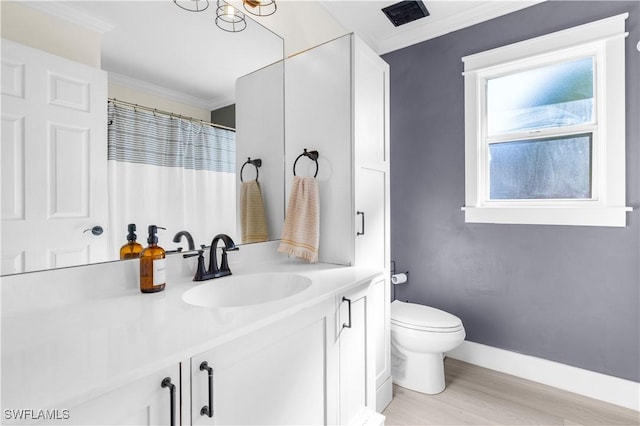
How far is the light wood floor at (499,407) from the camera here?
1.66 m

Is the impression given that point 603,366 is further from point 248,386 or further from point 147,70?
point 147,70

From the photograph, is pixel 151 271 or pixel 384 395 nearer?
pixel 151 271

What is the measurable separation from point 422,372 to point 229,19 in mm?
2180

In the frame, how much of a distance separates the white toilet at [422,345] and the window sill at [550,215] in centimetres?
74

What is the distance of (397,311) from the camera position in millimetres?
2061

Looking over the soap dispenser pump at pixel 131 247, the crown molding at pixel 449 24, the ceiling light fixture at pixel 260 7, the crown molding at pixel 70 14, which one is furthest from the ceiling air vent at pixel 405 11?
the soap dispenser pump at pixel 131 247

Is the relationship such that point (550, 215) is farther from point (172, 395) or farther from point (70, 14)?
point (70, 14)

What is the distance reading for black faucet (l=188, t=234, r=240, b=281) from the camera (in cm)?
124

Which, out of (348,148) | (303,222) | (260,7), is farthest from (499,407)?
(260,7)

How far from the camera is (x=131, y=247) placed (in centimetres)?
113

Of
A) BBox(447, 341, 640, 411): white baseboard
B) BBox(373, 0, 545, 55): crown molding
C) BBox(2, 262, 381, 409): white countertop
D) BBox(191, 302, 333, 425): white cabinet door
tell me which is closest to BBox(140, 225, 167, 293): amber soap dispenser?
BBox(2, 262, 381, 409): white countertop

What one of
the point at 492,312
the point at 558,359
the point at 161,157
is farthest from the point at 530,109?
the point at 161,157

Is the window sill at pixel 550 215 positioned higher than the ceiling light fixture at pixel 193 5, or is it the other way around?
the ceiling light fixture at pixel 193 5

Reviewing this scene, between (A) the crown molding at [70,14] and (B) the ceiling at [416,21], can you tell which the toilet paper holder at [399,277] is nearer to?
(B) the ceiling at [416,21]
